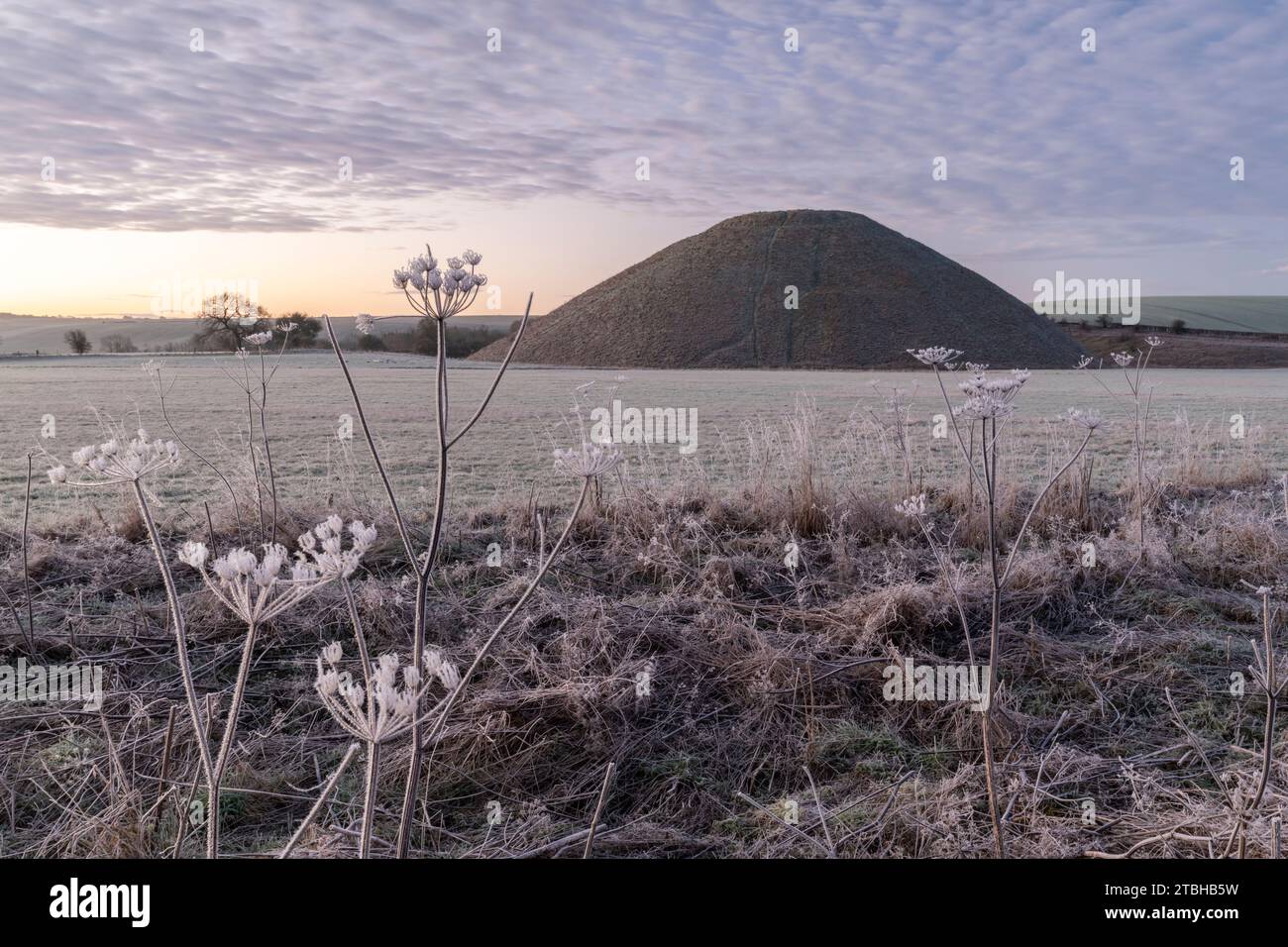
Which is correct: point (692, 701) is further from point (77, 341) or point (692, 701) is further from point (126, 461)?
point (77, 341)

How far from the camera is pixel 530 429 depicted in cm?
1466

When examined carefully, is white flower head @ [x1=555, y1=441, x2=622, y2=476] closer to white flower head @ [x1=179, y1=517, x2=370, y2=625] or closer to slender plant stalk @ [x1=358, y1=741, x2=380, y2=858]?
white flower head @ [x1=179, y1=517, x2=370, y2=625]

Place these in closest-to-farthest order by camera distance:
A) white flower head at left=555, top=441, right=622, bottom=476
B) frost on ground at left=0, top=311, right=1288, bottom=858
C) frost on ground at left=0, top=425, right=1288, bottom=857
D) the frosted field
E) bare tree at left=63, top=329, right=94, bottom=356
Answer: white flower head at left=555, top=441, right=622, bottom=476
frost on ground at left=0, top=311, right=1288, bottom=858
frost on ground at left=0, top=425, right=1288, bottom=857
the frosted field
bare tree at left=63, top=329, right=94, bottom=356

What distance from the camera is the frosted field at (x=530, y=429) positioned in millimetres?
7879

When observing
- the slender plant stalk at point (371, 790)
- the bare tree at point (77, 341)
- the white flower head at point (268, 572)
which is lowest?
the slender plant stalk at point (371, 790)

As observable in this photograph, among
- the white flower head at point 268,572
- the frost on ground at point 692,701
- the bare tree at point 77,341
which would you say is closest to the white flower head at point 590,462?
the white flower head at point 268,572

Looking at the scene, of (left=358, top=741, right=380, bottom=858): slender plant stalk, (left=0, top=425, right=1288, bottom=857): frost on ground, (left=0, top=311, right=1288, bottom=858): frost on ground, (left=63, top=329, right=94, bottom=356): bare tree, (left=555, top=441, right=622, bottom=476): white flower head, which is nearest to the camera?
(left=358, top=741, right=380, bottom=858): slender plant stalk

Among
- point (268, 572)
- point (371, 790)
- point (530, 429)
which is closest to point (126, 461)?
point (268, 572)

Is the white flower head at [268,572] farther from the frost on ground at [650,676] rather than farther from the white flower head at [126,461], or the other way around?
the white flower head at [126,461]

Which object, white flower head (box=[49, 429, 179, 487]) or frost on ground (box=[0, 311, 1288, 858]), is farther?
frost on ground (box=[0, 311, 1288, 858])

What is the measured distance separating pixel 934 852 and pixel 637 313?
66856 millimetres

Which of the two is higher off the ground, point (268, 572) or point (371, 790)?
point (268, 572)

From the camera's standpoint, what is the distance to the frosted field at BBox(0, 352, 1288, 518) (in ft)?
25.8

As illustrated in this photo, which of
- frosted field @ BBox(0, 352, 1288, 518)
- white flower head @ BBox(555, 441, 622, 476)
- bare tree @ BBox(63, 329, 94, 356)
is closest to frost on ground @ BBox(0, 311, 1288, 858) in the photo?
white flower head @ BBox(555, 441, 622, 476)
